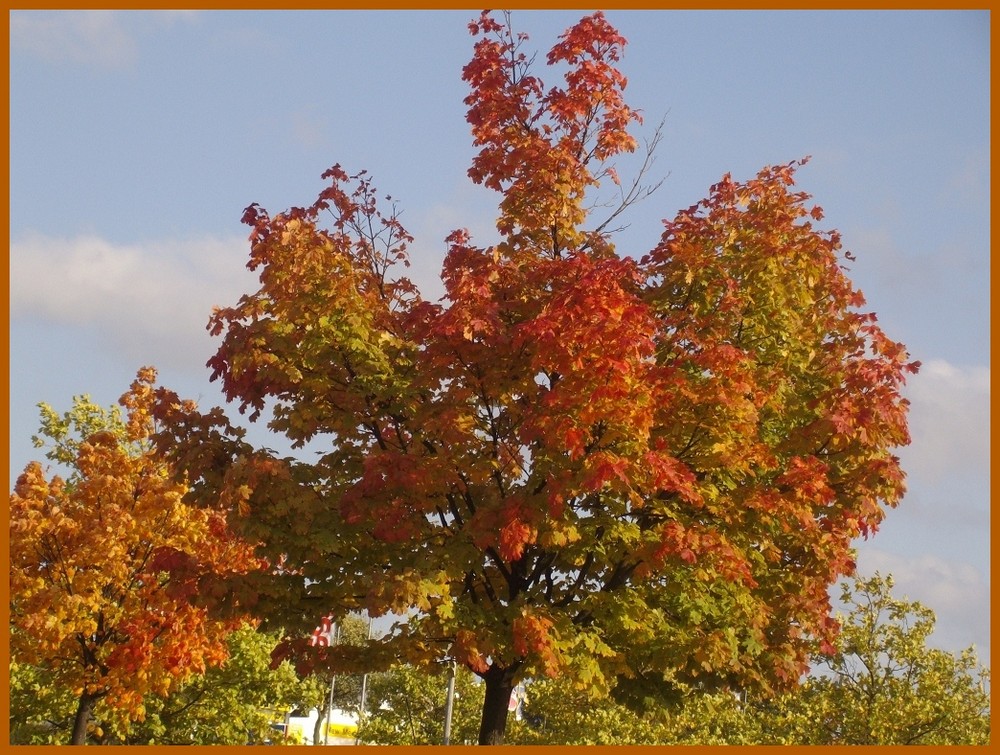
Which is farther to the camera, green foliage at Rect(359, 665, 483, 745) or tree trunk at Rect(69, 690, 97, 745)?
green foliage at Rect(359, 665, 483, 745)

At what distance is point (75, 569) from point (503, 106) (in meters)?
12.0

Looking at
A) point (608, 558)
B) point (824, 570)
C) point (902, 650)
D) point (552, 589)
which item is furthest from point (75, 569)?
point (902, 650)

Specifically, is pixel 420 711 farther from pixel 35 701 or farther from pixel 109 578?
pixel 109 578

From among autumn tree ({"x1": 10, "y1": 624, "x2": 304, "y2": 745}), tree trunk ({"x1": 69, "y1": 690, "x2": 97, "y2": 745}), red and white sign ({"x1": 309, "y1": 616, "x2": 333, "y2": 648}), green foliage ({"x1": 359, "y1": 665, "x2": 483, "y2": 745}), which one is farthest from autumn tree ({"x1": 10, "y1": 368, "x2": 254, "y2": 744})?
green foliage ({"x1": 359, "y1": 665, "x2": 483, "y2": 745})

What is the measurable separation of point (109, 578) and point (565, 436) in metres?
11.6

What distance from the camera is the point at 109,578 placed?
19016mm

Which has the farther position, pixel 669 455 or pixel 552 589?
pixel 552 589

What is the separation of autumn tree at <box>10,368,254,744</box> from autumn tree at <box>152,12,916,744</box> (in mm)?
6628

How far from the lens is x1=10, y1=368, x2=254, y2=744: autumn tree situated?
738 inches

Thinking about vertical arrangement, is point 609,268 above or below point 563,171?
below

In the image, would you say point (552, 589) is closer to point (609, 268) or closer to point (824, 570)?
point (824, 570)

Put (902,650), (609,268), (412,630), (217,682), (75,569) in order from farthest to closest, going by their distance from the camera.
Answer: (902,650) < (217,682) < (75,569) < (412,630) < (609,268)

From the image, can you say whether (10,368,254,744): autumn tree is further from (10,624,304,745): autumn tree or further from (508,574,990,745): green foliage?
(508,574,990,745): green foliage

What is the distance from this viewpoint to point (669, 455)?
12039mm
